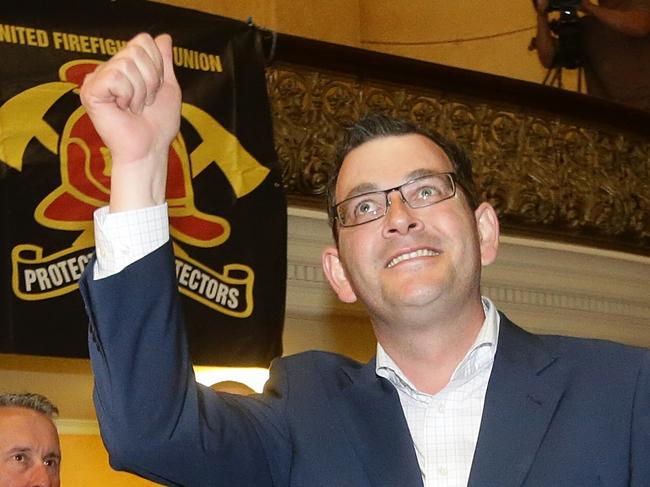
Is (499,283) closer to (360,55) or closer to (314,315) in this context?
(314,315)

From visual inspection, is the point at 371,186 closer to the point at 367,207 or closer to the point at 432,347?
the point at 367,207

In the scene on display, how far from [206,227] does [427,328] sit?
361 centimetres

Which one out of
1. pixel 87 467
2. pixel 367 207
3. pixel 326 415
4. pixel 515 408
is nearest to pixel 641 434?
pixel 515 408

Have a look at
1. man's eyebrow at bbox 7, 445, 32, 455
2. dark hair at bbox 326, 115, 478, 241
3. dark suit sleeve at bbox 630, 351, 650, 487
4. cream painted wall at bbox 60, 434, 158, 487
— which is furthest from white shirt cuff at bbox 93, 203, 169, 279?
cream painted wall at bbox 60, 434, 158, 487

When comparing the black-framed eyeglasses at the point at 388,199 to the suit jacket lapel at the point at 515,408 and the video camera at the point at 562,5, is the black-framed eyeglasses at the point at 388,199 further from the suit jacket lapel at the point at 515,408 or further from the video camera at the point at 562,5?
the video camera at the point at 562,5

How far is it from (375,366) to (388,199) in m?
0.30

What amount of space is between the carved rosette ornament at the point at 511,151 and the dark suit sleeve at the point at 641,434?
442 cm

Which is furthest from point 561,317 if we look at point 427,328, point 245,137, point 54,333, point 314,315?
point 427,328

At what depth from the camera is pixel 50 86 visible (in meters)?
5.53

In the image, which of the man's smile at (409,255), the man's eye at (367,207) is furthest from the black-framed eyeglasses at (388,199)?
the man's smile at (409,255)

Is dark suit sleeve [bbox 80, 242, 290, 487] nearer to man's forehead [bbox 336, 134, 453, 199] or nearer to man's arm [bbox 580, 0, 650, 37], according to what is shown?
man's forehead [bbox 336, 134, 453, 199]

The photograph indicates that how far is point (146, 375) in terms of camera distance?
6.60 feet

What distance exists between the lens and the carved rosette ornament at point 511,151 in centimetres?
657

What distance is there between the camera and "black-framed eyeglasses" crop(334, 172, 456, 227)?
2428 millimetres
